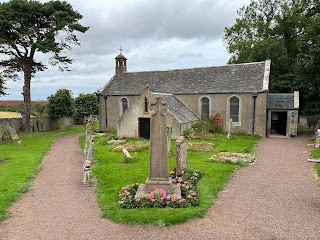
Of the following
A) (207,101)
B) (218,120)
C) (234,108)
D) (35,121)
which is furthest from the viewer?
(35,121)

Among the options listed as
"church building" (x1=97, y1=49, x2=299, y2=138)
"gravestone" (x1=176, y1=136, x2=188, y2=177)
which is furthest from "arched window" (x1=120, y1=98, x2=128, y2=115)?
"gravestone" (x1=176, y1=136, x2=188, y2=177)

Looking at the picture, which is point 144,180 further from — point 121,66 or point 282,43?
point 282,43

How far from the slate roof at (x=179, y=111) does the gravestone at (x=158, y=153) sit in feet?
41.4

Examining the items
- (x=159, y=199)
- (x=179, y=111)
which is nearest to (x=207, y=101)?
(x=179, y=111)

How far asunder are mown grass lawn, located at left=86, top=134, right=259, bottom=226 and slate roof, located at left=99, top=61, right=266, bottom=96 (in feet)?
29.8

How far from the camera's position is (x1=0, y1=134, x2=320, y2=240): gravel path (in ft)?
20.8

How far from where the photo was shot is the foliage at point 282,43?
2553cm

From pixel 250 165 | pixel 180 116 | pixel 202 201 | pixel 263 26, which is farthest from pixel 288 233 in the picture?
pixel 263 26

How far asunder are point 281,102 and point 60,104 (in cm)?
2955

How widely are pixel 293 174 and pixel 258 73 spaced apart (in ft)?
54.3

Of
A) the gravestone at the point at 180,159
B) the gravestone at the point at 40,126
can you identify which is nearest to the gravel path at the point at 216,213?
the gravestone at the point at 180,159

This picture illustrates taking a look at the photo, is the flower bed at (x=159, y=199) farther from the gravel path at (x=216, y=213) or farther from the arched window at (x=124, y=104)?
the arched window at (x=124, y=104)

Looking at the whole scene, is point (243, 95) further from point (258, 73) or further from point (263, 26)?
point (263, 26)

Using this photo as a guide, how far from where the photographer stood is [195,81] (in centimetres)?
2797
